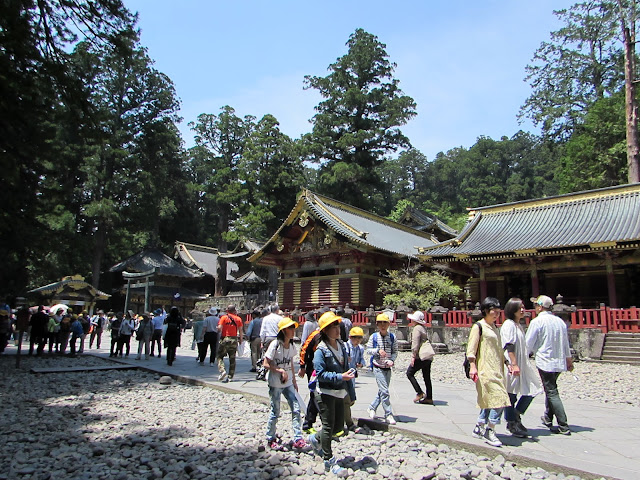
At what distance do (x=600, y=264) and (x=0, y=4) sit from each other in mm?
19163

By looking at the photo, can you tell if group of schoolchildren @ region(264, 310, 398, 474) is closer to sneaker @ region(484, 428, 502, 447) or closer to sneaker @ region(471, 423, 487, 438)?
sneaker @ region(471, 423, 487, 438)

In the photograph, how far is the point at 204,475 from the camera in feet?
15.1

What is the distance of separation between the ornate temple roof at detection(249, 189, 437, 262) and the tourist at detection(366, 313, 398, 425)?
615 inches

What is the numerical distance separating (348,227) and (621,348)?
12.6 m

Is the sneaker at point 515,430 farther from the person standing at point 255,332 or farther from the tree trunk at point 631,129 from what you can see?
the tree trunk at point 631,129

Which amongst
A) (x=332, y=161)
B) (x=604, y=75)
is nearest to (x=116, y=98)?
(x=332, y=161)

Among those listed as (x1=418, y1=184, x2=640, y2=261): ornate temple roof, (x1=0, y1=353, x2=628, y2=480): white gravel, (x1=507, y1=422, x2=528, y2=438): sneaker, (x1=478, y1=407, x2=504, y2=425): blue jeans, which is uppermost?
(x1=418, y1=184, x2=640, y2=261): ornate temple roof

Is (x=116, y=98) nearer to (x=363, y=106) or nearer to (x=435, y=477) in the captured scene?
(x=363, y=106)

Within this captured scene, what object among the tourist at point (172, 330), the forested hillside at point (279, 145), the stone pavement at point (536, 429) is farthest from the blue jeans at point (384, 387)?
the forested hillside at point (279, 145)

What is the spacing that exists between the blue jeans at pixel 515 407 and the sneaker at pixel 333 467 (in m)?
2.18

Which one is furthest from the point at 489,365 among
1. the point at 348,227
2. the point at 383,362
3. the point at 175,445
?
the point at 348,227

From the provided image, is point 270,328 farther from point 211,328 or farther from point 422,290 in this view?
point 422,290

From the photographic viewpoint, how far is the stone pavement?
4570 mm

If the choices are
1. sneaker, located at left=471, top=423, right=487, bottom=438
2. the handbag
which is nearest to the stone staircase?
the handbag
